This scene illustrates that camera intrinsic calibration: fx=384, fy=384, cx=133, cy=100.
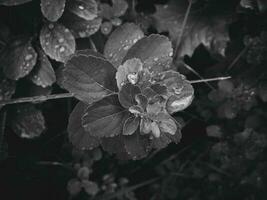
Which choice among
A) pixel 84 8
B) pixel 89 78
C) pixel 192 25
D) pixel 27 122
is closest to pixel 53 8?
pixel 84 8

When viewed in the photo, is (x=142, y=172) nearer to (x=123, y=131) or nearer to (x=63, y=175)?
(x=63, y=175)

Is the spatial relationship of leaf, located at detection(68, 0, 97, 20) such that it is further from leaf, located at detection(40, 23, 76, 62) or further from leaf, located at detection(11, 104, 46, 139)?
leaf, located at detection(11, 104, 46, 139)

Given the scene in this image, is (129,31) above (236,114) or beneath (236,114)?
above

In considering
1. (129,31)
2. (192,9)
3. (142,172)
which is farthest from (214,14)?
(142,172)

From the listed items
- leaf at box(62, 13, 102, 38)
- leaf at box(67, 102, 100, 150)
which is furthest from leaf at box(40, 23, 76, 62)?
leaf at box(67, 102, 100, 150)

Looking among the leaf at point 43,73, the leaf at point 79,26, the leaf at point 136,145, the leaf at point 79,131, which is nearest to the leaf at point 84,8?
the leaf at point 79,26

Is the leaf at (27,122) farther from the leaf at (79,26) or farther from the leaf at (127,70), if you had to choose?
the leaf at (127,70)

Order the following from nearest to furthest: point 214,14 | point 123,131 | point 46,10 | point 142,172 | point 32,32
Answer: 1. point 123,131
2. point 46,10
3. point 32,32
4. point 214,14
5. point 142,172
